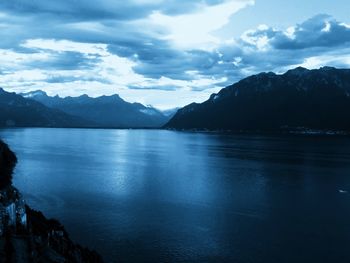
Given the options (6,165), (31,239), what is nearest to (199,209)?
(31,239)

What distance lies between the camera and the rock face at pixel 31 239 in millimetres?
37844

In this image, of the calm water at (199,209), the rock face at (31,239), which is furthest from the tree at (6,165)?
the rock face at (31,239)

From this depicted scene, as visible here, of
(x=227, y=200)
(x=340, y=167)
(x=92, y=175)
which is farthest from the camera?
(x=340, y=167)

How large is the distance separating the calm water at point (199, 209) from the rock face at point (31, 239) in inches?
163

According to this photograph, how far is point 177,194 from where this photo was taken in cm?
8488

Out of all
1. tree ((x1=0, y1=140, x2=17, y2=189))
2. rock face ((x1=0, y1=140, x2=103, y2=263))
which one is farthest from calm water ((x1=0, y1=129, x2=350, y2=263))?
rock face ((x1=0, y1=140, x2=103, y2=263))

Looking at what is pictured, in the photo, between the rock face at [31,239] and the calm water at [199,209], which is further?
the calm water at [199,209]

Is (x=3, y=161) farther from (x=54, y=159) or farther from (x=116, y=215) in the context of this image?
(x=116, y=215)

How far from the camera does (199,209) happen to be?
235 feet

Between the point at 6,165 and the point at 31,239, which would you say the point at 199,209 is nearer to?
the point at 31,239

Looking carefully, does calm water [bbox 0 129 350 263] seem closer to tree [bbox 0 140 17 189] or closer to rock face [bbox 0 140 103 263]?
tree [bbox 0 140 17 189]

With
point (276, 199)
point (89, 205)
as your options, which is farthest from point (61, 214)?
point (276, 199)

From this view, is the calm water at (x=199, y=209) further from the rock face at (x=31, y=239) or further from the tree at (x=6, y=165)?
the rock face at (x=31, y=239)

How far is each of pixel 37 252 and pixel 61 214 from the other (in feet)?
91.1
